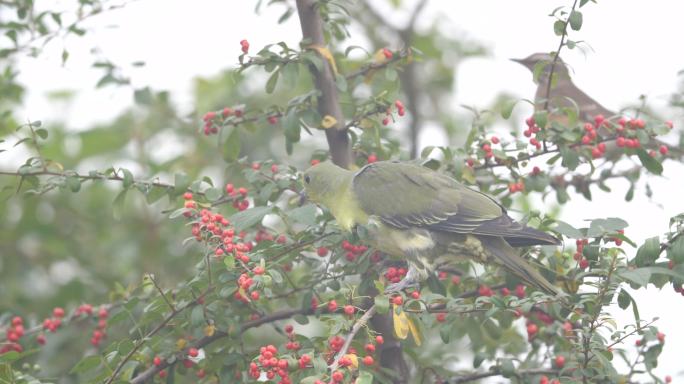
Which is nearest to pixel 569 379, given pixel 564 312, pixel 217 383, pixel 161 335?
pixel 564 312

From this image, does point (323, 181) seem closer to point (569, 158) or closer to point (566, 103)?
point (569, 158)

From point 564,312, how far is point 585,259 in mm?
227

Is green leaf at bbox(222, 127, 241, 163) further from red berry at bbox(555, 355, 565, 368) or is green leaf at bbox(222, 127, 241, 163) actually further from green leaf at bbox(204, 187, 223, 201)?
red berry at bbox(555, 355, 565, 368)

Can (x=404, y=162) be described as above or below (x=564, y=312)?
above

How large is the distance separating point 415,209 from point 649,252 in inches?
53.7

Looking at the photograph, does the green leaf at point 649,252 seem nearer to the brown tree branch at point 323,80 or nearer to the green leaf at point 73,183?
the brown tree branch at point 323,80

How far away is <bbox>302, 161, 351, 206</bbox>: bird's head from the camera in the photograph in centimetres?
423

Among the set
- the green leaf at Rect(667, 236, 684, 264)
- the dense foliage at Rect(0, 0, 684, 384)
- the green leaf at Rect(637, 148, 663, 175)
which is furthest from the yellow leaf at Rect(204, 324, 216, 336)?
the green leaf at Rect(637, 148, 663, 175)

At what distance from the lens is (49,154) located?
641cm

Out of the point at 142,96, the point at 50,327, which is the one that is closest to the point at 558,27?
the point at 142,96

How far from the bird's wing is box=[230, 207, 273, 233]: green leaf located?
31.3 inches

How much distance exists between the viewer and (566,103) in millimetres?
5102

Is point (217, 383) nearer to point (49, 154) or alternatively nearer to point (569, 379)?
point (569, 379)

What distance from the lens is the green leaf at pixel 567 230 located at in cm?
347
